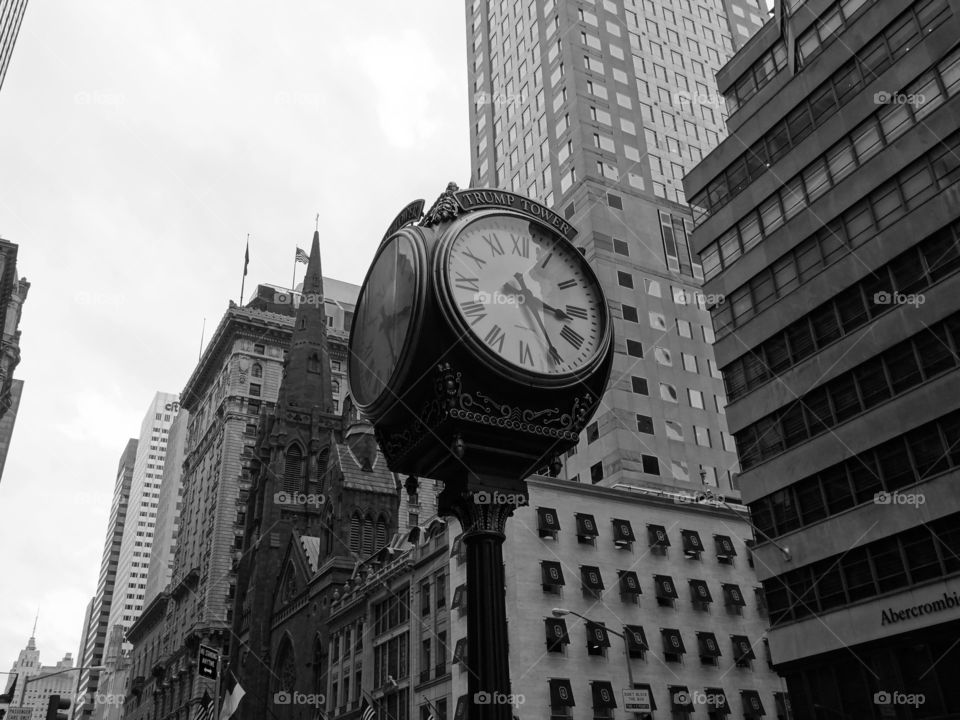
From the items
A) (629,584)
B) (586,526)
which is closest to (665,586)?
(629,584)

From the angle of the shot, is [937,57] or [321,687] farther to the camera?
[321,687]

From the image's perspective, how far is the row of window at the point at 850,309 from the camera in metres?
30.7

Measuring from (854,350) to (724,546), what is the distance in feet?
84.8

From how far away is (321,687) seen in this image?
6356cm

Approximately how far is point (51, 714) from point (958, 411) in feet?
94.7

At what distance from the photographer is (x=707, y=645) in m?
50.9

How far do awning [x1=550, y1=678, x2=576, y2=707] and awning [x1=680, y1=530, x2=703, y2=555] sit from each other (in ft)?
42.1

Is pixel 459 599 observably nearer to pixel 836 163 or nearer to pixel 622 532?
pixel 622 532

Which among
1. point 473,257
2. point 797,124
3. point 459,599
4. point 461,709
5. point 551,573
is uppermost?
point 797,124

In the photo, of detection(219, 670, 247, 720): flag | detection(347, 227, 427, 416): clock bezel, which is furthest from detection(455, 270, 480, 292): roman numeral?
detection(219, 670, 247, 720): flag

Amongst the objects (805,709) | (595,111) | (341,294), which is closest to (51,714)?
(805,709)

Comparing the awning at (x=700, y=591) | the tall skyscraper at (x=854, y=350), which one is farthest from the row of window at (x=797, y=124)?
the awning at (x=700, y=591)

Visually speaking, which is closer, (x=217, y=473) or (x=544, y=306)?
(x=544, y=306)

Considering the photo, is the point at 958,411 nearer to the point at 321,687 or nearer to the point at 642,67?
the point at 321,687
